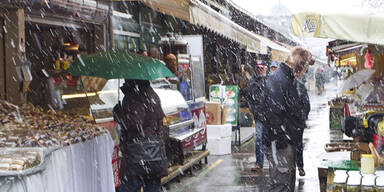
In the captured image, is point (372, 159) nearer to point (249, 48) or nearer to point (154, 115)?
point (154, 115)

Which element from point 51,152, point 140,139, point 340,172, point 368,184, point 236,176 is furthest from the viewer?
point 236,176

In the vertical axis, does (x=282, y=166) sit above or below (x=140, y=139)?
below

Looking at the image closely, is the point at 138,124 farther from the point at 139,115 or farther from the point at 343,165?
the point at 343,165

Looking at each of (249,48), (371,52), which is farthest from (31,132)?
(249,48)

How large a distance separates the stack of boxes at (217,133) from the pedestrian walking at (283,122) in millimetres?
6289

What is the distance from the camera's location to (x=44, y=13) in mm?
8266

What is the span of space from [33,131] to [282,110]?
2846 millimetres

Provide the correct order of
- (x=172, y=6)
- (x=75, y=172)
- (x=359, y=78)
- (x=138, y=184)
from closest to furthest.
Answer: (x=75, y=172)
(x=138, y=184)
(x=172, y=6)
(x=359, y=78)

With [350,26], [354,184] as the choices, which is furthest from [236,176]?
[354,184]

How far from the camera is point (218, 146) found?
1298cm

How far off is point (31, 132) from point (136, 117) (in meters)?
1.29

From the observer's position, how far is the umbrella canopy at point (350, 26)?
5629 mm

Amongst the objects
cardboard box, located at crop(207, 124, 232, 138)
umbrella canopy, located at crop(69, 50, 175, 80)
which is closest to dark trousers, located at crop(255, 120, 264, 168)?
cardboard box, located at crop(207, 124, 232, 138)

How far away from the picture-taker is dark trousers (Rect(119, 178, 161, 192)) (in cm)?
642
